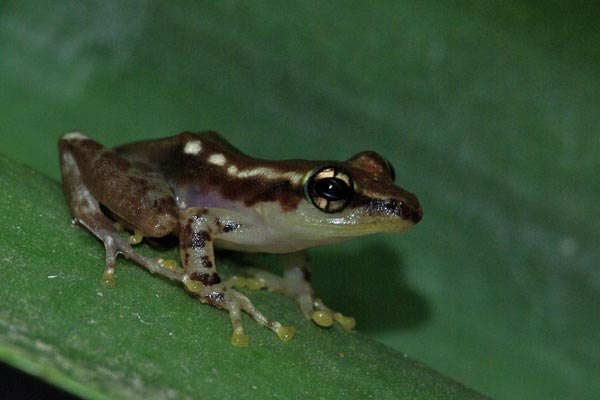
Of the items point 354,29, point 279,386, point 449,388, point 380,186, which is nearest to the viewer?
point 279,386

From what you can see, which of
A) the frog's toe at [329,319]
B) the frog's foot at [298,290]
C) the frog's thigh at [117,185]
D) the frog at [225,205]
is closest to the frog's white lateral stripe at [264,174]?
the frog at [225,205]

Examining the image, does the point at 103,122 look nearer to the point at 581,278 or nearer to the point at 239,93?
the point at 239,93

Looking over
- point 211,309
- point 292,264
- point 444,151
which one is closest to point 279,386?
point 211,309

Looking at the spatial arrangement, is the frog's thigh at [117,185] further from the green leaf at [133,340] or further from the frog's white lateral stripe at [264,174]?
the frog's white lateral stripe at [264,174]

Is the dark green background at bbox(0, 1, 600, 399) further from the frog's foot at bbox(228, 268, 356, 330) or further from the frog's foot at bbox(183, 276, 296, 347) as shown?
the frog's foot at bbox(183, 276, 296, 347)

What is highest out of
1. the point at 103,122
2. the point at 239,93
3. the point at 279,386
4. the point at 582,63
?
the point at 582,63
